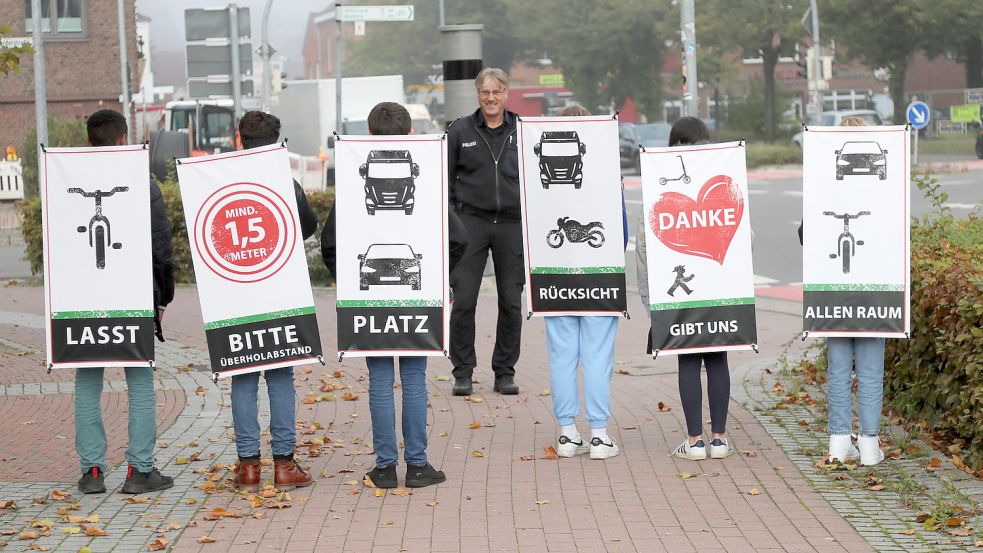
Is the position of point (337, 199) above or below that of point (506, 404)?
above

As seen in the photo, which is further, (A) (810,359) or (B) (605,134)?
(A) (810,359)

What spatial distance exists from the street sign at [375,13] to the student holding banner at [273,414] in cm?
1729

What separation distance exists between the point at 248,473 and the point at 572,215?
6.56 ft

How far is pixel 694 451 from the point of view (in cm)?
707

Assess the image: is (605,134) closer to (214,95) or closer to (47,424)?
(47,424)

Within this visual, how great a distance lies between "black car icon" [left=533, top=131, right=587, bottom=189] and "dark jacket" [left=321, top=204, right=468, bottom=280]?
0.67 meters

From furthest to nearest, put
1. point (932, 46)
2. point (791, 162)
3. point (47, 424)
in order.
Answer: point (932, 46)
point (791, 162)
point (47, 424)

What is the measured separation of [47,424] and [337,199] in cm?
291

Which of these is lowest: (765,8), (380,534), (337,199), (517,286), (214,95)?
(380,534)

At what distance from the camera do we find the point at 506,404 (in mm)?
8805

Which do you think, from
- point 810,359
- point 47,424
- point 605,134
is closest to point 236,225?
point 605,134

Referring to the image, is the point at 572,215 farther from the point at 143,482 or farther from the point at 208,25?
the point at 208,25

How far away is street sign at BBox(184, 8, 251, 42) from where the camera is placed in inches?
748

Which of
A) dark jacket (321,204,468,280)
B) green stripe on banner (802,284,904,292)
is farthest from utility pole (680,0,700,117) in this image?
dark jacket (321,204,468,280)
